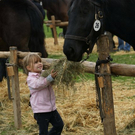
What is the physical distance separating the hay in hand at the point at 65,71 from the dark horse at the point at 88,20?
36 centimetres


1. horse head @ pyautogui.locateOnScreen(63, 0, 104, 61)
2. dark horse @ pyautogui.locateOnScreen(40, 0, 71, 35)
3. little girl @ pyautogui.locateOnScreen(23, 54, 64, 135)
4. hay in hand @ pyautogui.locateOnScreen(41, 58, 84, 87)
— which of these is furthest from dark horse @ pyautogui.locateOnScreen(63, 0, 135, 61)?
dark horse @ pyautogui.locateOnScreen(40, 0, 71, 35)

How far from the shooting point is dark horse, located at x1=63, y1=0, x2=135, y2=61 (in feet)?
9.32

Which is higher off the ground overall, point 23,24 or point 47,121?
point 23,24

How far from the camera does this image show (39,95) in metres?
3.43

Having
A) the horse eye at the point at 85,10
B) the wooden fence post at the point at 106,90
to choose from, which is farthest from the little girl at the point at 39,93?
the horse eye at the point at 85,10

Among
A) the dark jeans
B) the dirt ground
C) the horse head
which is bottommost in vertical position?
the dirt ground

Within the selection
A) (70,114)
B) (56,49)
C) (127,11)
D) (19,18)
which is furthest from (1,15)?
(56,49)

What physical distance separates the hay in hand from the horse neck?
1.75 ft

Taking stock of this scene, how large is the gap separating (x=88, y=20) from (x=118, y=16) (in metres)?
0.33

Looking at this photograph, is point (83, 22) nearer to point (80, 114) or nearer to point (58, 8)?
point (80, 114)

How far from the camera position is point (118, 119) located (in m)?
4.46

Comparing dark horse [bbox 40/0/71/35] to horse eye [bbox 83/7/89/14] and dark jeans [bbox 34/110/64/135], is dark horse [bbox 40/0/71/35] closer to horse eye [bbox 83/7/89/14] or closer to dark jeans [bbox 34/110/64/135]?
dark jeans [bbox 34/110/64/135]

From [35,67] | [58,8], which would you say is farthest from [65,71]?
[58,8]

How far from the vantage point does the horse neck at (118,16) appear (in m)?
2.97
